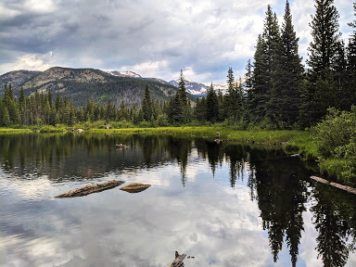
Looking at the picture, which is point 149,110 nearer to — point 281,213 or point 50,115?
point 50,115

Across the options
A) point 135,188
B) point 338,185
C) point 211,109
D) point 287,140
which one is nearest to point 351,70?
point 287,140

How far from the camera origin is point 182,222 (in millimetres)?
15031

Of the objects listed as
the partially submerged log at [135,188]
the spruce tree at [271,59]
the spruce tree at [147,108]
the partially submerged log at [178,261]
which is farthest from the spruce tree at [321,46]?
the spruce tree at [147,108]

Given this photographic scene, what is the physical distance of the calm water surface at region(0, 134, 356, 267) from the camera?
11.4 metres

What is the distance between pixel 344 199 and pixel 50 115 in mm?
161962

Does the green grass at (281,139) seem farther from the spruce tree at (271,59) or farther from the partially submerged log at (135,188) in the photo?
the partially submerged log at (135,188)

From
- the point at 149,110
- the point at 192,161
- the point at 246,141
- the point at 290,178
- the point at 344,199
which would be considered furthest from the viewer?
the point at 149,110

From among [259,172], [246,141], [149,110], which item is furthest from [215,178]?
[149,110]

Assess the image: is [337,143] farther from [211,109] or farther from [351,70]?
[211,109]

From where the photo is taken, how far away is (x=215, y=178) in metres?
26.1

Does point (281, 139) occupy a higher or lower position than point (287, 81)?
lower

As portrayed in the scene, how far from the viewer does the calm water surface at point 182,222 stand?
37.4ft

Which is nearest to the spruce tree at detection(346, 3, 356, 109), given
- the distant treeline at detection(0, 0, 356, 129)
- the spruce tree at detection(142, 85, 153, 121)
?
the distant treeline at detection(0, 0, 356, 129)

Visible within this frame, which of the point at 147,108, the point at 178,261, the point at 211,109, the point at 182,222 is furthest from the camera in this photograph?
the point at 147,108
